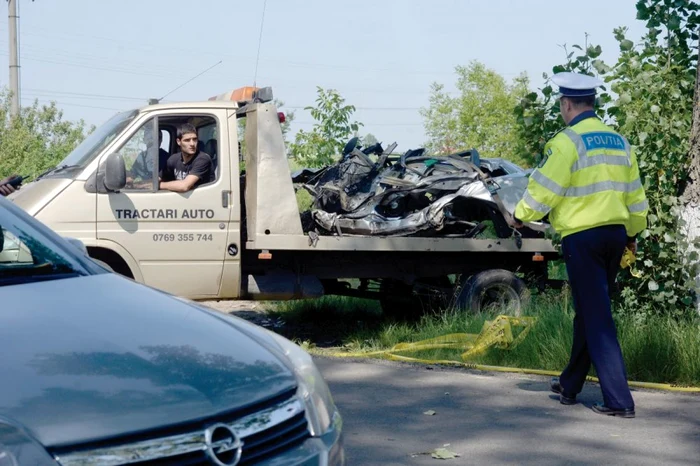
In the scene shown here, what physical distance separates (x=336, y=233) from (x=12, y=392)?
686 cm

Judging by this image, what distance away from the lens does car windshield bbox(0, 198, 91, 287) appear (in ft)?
13.4

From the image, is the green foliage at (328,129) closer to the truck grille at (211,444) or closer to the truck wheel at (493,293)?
the truck wheel at (493,293)

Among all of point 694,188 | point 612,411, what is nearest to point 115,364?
point 612,411

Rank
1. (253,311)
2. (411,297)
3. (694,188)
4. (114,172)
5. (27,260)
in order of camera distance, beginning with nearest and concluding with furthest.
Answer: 1. (27,260)
2. (694,188)
3. (114,172)
4. (411,297)
5. (253,311)

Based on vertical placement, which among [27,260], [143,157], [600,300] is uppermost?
[143,157]

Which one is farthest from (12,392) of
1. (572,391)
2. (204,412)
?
(572,391)

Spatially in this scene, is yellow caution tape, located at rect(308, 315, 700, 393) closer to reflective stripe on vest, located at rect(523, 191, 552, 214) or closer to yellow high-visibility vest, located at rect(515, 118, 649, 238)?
yellow high-visibility vest, located at rect(515, 118, 649, 238)

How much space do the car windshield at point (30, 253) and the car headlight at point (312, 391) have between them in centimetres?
90

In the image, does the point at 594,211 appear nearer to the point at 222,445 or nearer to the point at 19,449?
the point at 222,445

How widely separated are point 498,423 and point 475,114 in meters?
39.8

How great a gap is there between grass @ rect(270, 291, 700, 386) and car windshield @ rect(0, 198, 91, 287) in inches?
168

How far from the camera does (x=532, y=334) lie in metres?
8.28

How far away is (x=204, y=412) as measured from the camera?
312 centimetres

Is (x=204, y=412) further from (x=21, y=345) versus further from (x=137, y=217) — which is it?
(x=137, y=217)
